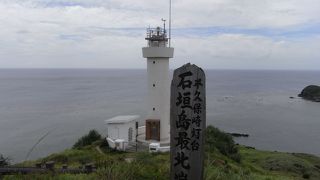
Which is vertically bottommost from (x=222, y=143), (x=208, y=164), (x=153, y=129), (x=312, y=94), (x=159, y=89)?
(x=312, y=94)

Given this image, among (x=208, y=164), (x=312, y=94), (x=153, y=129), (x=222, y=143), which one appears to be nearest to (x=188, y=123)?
(x=208, y=164)

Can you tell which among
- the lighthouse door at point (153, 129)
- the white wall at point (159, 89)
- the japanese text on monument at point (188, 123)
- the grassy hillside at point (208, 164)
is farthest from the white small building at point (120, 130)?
the japanese text on monument at point (188, 123)

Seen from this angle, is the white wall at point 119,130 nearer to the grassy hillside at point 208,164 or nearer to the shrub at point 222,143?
the grassy hillside at point 208,164

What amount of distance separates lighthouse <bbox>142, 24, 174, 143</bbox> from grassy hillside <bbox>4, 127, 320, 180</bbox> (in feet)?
10.7

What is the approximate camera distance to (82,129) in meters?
50.6

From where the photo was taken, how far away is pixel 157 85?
25.4m

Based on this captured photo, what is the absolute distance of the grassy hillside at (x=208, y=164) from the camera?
718 centimetres

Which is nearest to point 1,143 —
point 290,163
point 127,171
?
point 290,163

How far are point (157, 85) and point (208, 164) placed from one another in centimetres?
1779

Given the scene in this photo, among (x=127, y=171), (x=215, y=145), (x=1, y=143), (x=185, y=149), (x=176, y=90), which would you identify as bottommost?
Result: (x=1, y=143)

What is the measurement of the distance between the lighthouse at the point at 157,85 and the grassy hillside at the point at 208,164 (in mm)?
3269

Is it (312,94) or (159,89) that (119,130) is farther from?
(312,94)

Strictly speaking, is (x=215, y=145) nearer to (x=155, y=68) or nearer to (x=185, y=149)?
(x=155, y=68)

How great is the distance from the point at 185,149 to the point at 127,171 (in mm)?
1299
